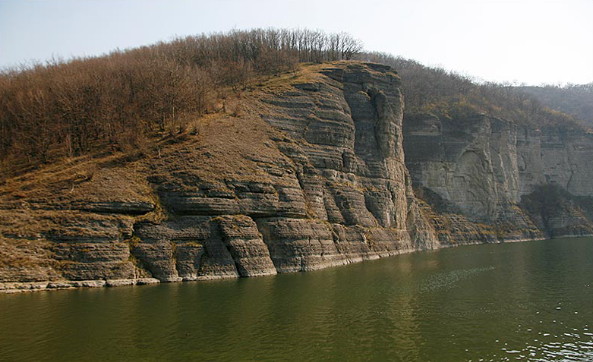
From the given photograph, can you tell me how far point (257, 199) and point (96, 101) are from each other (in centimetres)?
2400

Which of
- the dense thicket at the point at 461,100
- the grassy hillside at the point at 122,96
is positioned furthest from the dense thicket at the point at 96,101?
the dense thicket at the point at 461,100

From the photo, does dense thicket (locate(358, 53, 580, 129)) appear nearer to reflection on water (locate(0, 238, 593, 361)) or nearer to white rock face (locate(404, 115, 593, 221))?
white rock face (locate(404, 115, 593, 221))

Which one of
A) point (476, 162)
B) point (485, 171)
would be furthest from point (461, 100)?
point (485, 171)

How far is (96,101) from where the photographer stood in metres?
61.3

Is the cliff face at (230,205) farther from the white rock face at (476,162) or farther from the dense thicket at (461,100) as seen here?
the dense thicket at (461,100)

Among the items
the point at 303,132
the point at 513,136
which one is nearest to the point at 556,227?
the point at 513,136

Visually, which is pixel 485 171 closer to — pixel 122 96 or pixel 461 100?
pixel 461 100

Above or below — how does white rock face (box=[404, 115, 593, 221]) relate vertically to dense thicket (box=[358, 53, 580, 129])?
below

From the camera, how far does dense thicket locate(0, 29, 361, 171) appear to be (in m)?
57.2

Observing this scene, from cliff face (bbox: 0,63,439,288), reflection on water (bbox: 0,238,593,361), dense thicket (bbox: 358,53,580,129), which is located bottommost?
reflection on water (bbox: 0,238,593,361)

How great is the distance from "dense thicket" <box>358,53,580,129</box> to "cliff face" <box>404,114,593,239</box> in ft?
18.3

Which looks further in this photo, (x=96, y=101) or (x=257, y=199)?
(x=96, y=101)

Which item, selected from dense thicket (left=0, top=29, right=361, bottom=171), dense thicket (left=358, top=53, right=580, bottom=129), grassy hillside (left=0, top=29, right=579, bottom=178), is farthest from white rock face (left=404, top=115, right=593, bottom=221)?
dense thicket (left=0, top=29, right=361, bottom=171)

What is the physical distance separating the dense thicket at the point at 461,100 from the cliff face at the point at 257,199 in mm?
15184
